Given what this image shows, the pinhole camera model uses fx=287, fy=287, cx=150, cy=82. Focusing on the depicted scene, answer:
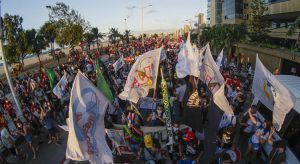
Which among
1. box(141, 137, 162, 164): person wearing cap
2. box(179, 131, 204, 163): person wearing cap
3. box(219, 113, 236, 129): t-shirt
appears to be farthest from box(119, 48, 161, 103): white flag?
box(179, 131, 204, 163): person wearing cap

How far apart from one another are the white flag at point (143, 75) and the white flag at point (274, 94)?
11.5ft

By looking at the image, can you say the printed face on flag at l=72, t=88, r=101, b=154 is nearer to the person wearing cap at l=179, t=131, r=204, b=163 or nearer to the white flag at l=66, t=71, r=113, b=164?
the white flag at l=66, t=71, r=113, b=164

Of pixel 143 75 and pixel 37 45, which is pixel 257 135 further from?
pixel 37 45

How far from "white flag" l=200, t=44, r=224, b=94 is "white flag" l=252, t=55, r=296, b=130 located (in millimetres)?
1933

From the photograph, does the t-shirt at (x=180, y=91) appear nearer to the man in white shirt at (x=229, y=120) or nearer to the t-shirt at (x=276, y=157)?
the man in white shirt at (x=229, y=120)

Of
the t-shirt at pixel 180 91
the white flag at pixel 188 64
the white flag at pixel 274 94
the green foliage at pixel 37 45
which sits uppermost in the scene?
the green foliage at pixel 37 45

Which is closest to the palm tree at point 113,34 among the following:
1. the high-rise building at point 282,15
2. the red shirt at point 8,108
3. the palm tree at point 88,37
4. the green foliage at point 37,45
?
the palm tree at point 88,37

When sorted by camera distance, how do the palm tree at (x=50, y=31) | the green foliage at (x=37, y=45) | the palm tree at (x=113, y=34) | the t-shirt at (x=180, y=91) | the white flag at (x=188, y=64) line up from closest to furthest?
the t-shirt at (x=180, y=91) < the white flag at (x=188, y=64) < the green foliage at (x=37, y=45) < the palm tree at (x=50, y=31) < the palm tree at (x=113, y=34)

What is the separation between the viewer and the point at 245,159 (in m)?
8.70

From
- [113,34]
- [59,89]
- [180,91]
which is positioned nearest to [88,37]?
[113,34]

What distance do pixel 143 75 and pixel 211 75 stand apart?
98.2 inches

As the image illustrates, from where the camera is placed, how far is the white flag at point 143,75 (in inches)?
401

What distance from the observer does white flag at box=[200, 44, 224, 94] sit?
10.2 m

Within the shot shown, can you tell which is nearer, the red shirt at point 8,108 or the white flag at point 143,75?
the white flag at point 143,75
